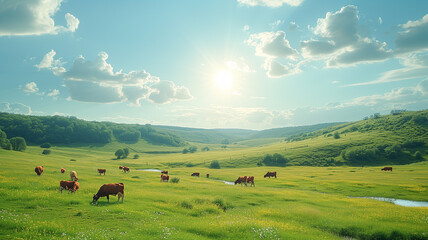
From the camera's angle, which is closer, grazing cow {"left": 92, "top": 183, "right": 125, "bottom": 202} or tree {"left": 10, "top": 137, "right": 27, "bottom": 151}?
grazing cow {"left": 92, "top": 183, "right": 125, "bottom": 202}

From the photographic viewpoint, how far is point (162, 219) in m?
18.3

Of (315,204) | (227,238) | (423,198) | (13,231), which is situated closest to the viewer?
(13,231)

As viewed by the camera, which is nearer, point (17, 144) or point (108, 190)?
point (108, 190)

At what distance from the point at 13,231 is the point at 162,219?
9.69 metres

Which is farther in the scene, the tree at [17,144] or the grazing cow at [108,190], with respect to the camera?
the tree at [17,144]

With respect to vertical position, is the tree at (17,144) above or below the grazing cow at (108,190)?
below

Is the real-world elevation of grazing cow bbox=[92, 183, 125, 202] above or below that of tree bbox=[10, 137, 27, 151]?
above

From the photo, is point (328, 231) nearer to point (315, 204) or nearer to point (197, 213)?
point (315, 204)

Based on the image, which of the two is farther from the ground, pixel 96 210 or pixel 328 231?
→ pixel 96 210

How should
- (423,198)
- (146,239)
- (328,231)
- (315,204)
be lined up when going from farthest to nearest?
1. (423,198)
2. (315,204)
3. (328,231)
4. (146,239)

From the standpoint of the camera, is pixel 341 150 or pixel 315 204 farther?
pixel 341 150

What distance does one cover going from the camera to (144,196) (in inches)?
1062

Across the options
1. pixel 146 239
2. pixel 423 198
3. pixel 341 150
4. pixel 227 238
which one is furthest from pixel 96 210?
pixel 341 150

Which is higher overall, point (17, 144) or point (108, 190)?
point (108, 190)
